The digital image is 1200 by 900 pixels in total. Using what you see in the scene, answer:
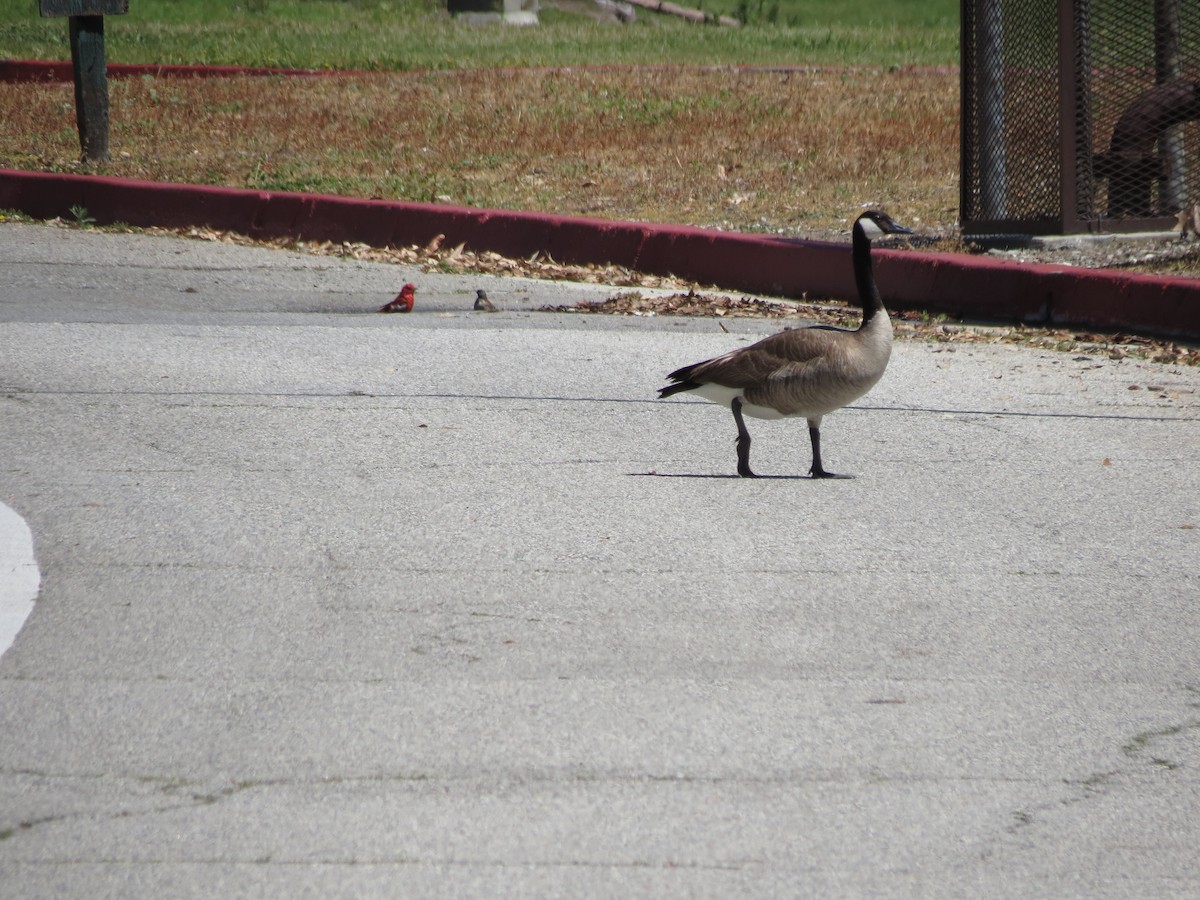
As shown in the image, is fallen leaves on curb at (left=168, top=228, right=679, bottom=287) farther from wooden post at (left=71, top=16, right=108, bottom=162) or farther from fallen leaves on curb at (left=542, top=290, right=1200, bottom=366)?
wooden post at (left=71, top=16, right=108, bottom=162)

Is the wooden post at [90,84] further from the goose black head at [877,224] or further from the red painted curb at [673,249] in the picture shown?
the goose black head at [877,224]

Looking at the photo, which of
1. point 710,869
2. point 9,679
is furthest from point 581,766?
point 9,679

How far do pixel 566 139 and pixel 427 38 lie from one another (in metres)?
9.26

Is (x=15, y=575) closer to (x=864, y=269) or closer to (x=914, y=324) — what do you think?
(x=864, y=269)

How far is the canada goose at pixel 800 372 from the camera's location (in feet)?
21.2

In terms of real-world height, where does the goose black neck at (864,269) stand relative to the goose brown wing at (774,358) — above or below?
above

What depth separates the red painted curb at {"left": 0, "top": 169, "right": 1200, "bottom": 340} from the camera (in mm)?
10203

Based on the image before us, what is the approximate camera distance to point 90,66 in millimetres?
15844

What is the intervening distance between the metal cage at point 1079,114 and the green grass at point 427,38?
11.2 meters

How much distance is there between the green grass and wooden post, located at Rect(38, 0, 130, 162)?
6.77 meters

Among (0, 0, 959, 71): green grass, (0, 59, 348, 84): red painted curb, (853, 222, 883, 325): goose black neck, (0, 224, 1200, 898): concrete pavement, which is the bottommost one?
(0, 224, 1200, 898): concrete pavement

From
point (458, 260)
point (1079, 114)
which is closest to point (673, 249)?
point (458, 260)

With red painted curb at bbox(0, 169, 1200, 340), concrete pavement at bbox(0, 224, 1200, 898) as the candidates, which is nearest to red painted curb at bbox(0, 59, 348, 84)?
red painted curb at bbox(0, 169, 1200, 340)

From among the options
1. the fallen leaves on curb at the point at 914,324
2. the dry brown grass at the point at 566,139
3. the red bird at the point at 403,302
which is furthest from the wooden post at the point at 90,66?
the fallen leaves on curb at the point at 914,324
